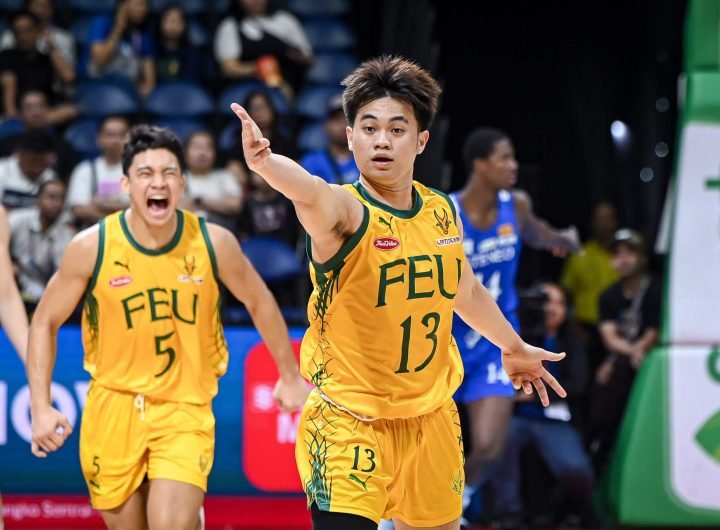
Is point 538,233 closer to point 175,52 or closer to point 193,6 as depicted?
point 175,52

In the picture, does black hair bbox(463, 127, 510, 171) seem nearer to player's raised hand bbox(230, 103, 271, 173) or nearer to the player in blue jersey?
the player in blue jersey

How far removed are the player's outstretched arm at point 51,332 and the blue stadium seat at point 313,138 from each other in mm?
4216

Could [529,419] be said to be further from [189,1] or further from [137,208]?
[189,1]

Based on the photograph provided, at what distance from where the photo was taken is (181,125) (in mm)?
9633

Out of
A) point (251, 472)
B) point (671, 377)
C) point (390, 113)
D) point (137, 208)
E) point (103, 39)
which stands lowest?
point (251, 472)

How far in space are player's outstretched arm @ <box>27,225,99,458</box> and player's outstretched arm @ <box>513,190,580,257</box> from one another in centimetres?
291

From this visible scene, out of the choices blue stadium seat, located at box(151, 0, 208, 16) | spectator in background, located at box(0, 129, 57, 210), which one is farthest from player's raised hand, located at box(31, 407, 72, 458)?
blue stadium seat, located at box(151, 0, 208, 16)

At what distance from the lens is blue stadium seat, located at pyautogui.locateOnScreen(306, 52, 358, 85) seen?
10250 mm

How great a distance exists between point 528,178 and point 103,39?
3600 millimetres

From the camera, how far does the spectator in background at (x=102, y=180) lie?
8148mm

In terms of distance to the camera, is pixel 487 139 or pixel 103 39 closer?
pixel 487 139

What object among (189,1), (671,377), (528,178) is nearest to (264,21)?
(189,1)

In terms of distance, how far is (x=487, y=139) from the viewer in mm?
7340

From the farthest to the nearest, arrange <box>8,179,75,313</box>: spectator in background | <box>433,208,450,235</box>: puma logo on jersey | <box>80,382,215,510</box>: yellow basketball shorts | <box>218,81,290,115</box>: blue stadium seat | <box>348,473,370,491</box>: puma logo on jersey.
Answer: <box>218,81,290,115</box>: blue stadium seat, <box>8,179,75,313</box>: spectator in background, <box>80,382,215,510</box>: yellow basketball shorts, <box>433,208,450,235</box>: puma logo on jersey, <box>348,473,370,491</box>: puma logo on jersey
